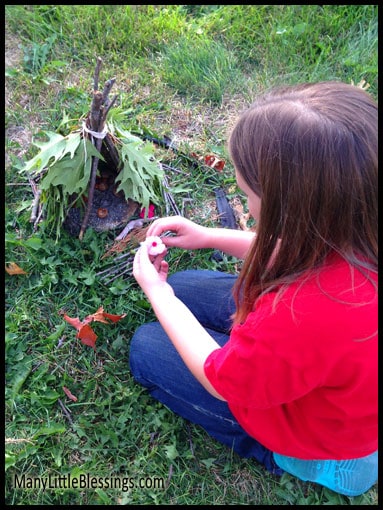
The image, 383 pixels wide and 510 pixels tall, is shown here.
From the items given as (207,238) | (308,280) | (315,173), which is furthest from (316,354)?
(207,238)

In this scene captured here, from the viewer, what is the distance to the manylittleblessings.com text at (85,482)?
178cm

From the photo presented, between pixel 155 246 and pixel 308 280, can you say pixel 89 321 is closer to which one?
pixel 155 246

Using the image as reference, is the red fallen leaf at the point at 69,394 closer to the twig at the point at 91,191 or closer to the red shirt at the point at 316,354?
the twig at the point at 91,191

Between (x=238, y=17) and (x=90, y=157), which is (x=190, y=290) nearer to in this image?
(x=90, y=157)

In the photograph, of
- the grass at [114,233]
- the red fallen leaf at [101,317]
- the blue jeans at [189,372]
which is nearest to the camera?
the blue jeans at [189,372]

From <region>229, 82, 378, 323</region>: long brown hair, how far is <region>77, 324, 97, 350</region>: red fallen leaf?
1060 millimetres

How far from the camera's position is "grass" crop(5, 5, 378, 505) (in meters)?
1.83

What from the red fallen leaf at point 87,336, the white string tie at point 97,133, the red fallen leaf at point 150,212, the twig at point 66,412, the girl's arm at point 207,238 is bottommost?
the twig at point 66,412

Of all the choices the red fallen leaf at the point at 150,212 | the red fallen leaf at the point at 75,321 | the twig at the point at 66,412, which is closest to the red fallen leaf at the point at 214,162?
the red fallen leaf at the point at 150,212

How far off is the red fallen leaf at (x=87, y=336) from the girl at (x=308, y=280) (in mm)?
746

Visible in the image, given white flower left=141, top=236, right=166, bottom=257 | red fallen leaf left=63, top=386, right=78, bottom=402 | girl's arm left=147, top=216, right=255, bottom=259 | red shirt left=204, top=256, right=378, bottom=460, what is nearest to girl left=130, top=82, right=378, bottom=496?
red shirt left=204, top=256, right=378, bottom=460

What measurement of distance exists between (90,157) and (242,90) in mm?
1492

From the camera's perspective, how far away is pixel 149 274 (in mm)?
1645

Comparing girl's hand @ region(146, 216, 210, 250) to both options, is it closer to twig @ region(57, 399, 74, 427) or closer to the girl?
the girl
